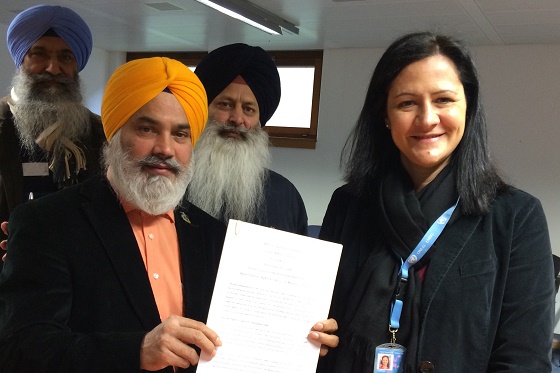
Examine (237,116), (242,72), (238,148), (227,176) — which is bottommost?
(227,176)

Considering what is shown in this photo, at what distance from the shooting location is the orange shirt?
1.57 m

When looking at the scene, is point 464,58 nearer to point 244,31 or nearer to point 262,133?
point 262,133

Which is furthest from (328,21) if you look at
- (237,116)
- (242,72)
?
(237,116)

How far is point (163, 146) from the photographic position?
65.1 inches

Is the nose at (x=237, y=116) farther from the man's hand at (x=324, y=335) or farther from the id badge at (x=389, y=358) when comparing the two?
the id badge at (x=389, y=358)

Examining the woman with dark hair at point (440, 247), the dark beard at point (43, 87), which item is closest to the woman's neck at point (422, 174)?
the woman with dark hair at point (440, 247)

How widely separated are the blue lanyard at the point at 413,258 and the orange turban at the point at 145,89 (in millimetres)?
807

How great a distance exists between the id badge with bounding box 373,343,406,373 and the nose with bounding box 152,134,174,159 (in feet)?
2.82

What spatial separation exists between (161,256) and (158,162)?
0.97ft

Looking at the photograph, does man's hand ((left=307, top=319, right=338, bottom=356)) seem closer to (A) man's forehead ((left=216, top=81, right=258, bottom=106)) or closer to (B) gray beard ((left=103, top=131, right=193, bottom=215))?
(B) gray beard ((left=103, top=131, right=193, bottom=215))

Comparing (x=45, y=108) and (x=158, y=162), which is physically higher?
(x=45, y=108)

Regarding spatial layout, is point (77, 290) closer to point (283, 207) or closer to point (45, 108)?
point (283, 207)

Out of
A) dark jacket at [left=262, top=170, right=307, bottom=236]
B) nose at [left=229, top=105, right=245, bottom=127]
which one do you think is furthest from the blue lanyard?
nose at [left=229, top=105, right=245, bottom=127]

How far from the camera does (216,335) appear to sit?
55.8 inches
